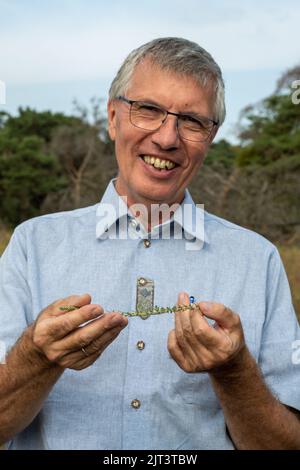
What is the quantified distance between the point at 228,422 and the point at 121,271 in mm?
584

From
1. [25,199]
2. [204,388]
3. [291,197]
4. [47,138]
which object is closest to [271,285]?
[204,388]

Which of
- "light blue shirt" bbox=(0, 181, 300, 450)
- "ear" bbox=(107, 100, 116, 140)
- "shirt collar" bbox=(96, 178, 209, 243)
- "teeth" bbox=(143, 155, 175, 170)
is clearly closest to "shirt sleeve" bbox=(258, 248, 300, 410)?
"light blue shirt" bbox=(0, 181, 300, 450)

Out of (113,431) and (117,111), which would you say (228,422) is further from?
(117,111)

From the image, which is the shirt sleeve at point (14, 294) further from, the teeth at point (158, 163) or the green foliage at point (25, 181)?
the green foliage at point (25, 181)

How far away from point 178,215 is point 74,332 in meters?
0.73

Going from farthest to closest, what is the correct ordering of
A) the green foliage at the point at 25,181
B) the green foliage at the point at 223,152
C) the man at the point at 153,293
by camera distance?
the green foliage at the point at 223,152 → the green foliage at the point at 25,181 → the man at the point at 153,293

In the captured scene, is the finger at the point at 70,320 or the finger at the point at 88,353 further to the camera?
the finger at the point at 88,353

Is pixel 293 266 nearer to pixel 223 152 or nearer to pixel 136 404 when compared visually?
pixel 136 404

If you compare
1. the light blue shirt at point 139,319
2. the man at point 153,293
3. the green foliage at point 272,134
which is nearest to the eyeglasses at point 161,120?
the man at point 153,293

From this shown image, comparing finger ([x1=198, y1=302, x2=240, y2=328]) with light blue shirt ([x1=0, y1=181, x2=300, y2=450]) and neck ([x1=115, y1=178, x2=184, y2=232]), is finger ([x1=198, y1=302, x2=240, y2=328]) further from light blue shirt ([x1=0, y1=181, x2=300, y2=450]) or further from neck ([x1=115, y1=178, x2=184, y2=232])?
neck ([x1=115, y1=178, x2=184, y2=232])

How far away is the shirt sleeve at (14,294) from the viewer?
2096 millimetres

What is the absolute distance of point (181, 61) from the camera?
221 centimetres

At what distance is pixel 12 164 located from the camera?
22875 mm

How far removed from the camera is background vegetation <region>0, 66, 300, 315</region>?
18094 millimetres
